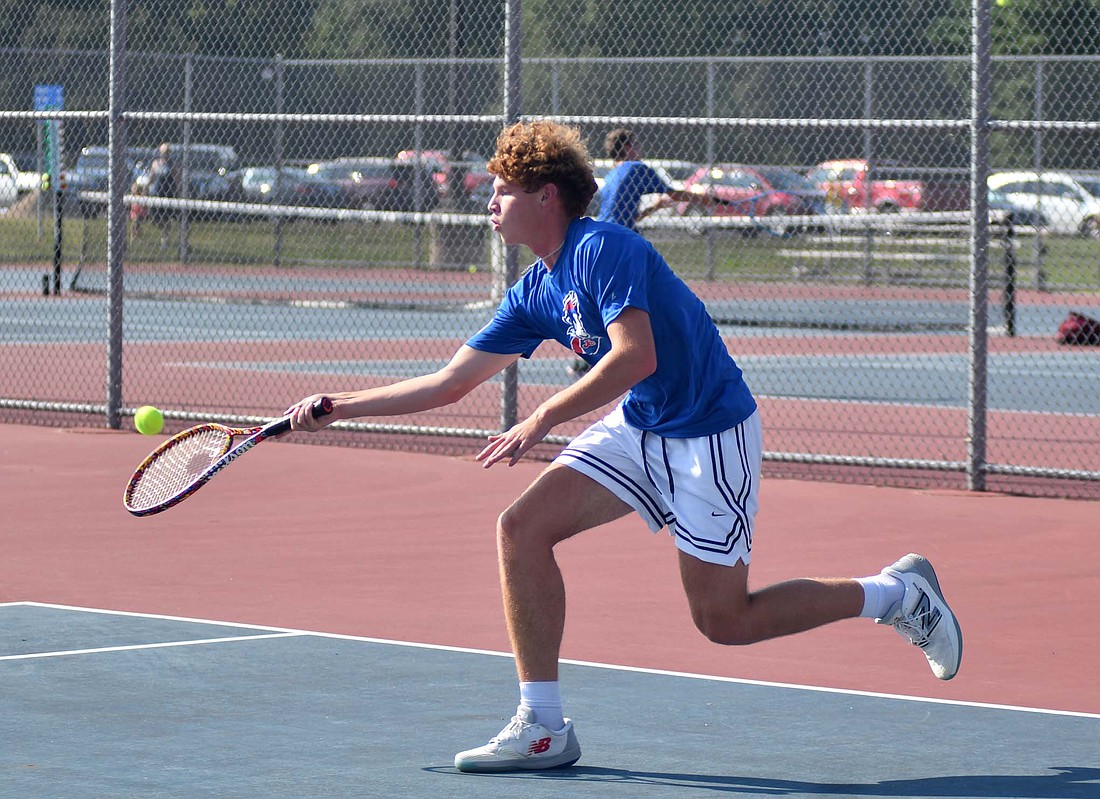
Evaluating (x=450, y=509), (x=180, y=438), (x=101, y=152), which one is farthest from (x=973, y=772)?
(x=101, y=152)

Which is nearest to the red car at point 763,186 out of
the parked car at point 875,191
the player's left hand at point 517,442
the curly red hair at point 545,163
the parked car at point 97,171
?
the parked car at point 875,191

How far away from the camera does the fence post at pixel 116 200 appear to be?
11.3m

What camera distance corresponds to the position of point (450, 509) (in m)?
9.04

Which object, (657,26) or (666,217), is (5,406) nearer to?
(666,217)

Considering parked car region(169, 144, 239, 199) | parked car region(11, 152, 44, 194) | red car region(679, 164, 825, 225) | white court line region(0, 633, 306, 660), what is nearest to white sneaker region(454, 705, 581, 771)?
white court line region(0, 633, 306, 660)

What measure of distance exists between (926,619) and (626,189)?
6.58m

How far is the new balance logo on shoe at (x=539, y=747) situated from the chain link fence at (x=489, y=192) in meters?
8.77

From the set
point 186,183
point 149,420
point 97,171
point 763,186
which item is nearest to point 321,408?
point 149,420

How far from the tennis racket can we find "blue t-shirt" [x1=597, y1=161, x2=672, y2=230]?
6230mm

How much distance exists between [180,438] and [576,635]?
5.20 feet

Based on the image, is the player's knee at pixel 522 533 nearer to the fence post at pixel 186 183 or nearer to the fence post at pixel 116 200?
the fence post at pixel 116 200

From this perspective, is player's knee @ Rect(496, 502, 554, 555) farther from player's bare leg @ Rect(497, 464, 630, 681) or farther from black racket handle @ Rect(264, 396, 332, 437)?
→ black racket handle @ Rect(264, 396, 332, 437)

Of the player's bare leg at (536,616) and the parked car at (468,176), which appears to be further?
the parked car at (468,176)

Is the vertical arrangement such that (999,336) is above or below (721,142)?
below
